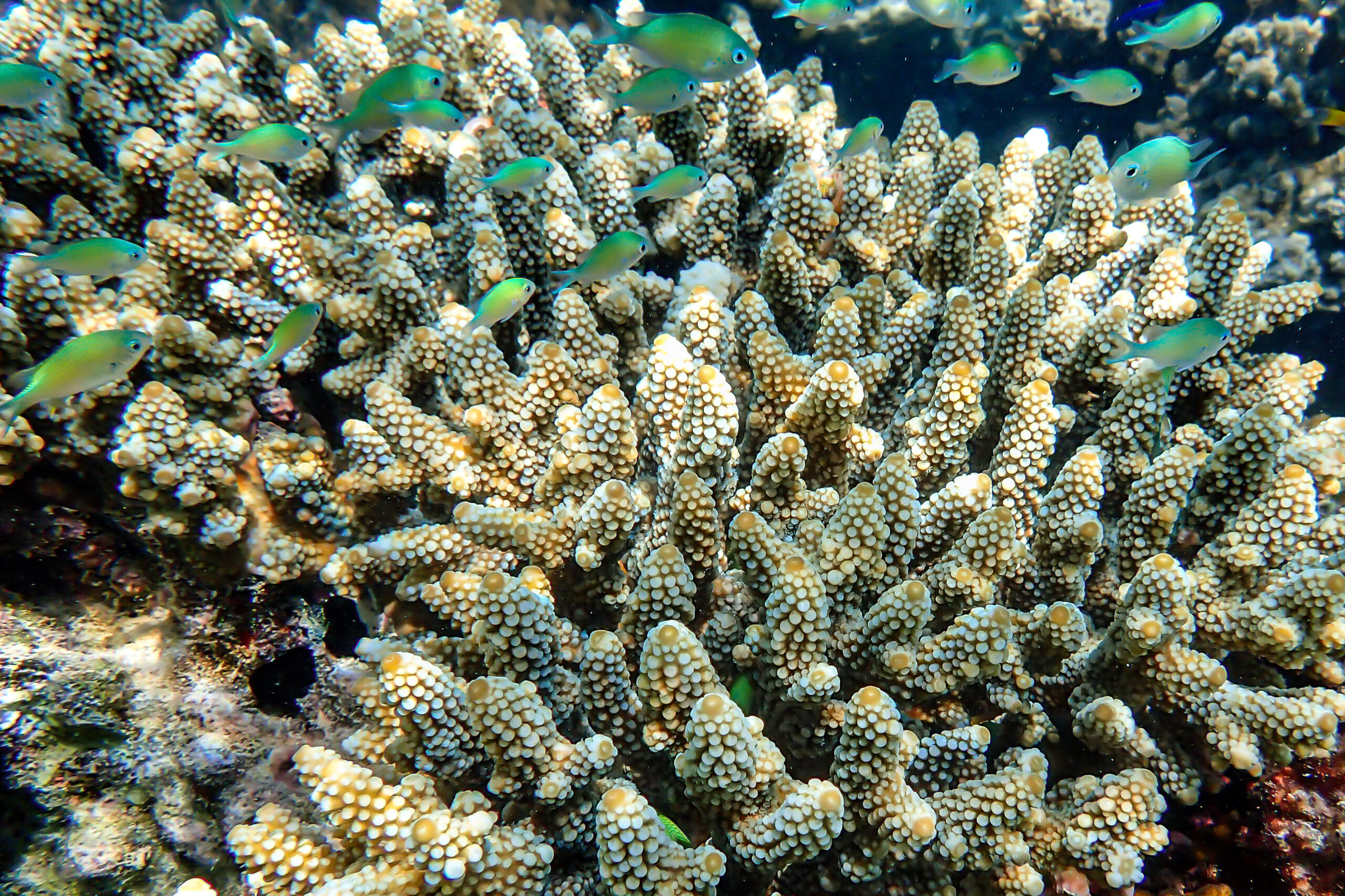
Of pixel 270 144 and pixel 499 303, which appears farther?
pixel 270 144

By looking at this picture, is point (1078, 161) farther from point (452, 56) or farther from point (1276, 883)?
point (452, 56)

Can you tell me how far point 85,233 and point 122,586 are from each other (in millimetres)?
1634

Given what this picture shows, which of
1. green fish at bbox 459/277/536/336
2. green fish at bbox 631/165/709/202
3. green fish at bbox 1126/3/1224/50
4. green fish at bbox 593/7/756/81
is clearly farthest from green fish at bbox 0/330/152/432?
green fish at bbox 1126/3/1224/50

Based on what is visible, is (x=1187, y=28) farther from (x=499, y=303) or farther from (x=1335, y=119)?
(x=499, y=303)

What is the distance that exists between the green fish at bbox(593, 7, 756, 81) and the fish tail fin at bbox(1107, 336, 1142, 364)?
2.13 m

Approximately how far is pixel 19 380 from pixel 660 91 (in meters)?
2.80

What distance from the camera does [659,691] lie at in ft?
5.72

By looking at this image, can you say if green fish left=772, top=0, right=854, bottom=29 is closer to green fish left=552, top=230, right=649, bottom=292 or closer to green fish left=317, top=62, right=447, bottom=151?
green fish left=317, top=62, right=447, bottom=151

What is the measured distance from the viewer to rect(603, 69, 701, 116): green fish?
120 inches

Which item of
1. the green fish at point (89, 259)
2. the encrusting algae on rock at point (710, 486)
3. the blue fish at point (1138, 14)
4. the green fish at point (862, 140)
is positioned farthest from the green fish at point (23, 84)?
the blue fish at point (1138, 14)

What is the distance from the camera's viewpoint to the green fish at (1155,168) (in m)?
3.34

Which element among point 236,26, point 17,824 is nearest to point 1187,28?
point 236,26

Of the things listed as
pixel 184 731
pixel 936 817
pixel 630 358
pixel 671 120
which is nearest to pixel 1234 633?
pixel 936 817

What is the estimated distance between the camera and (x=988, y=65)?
14.5 ft
